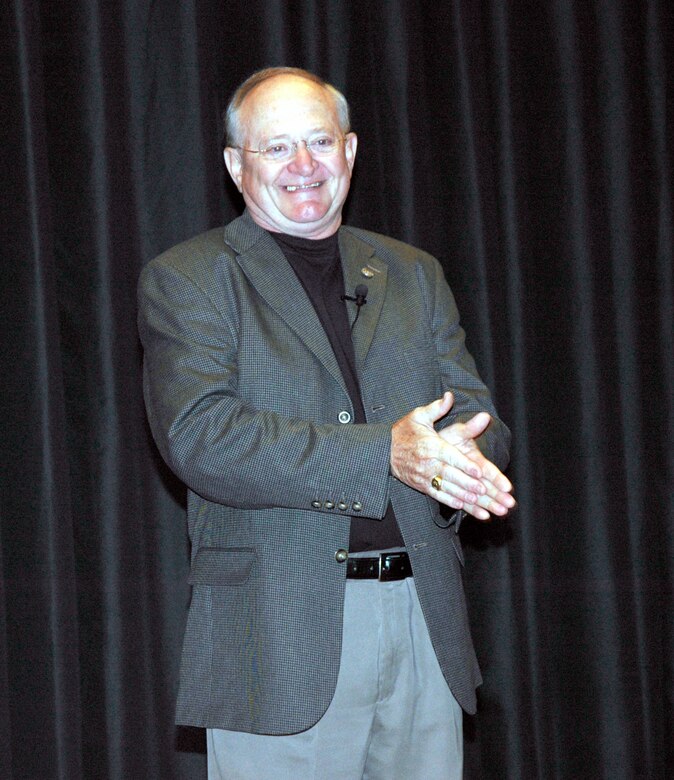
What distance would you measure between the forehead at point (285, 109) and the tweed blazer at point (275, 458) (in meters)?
0.22

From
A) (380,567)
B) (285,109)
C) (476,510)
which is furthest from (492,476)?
(285,109)

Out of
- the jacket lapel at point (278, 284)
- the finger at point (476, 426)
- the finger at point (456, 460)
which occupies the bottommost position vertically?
the finger at point (456, 460)

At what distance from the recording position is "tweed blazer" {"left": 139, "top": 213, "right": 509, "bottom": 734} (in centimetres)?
196

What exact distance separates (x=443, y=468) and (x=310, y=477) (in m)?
0.24

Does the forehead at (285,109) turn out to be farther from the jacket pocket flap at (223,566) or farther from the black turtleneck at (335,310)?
the jacket pocket flap at (223,566)

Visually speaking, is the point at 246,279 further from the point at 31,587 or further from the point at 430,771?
the point at 31,587

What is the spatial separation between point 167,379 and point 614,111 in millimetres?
2244

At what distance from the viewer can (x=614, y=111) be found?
3.69 m

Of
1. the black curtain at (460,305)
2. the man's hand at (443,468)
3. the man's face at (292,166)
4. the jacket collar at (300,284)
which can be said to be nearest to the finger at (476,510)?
the man's hand at (443,468)

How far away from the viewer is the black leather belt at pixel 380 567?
2.07m

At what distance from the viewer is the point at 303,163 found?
7.44ft

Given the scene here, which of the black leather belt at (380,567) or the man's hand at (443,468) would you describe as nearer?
the man's hand at (443,468)

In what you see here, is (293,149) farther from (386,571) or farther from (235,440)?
(386,571)

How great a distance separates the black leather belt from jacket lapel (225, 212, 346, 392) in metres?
0.34
